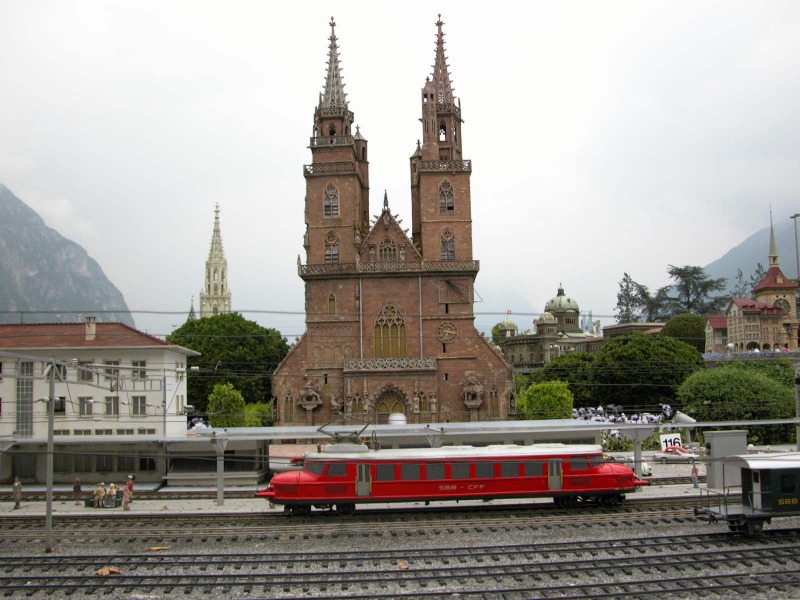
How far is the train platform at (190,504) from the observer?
104 feet

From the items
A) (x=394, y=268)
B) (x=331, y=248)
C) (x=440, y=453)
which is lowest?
Answer: (x=440, y=453)

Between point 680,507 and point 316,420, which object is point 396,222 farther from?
Answer: point 680,507

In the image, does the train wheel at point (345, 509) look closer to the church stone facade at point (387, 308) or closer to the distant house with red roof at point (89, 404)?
the distant house with red roof at point (89, 404)

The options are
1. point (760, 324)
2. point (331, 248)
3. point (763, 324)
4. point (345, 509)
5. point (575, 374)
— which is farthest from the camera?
point (763, 324)

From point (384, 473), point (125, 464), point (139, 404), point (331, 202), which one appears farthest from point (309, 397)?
point (384, 473)

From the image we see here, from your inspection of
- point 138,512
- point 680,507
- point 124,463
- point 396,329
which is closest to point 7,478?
point 124,463

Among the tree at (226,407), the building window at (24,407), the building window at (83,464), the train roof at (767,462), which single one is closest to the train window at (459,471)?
the train roof at (767,462)

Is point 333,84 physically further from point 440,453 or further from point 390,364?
point 440,453

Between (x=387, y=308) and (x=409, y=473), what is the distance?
30.7 metres

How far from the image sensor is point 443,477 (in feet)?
96.6

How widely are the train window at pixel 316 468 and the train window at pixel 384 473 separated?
82.4 inches

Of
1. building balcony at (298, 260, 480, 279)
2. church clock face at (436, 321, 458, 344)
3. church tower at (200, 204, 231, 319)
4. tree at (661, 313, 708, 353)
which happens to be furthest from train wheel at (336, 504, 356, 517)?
church tower at (200, 204, 231, 319)

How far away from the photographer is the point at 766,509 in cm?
2362

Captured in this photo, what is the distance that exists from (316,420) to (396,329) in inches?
364
